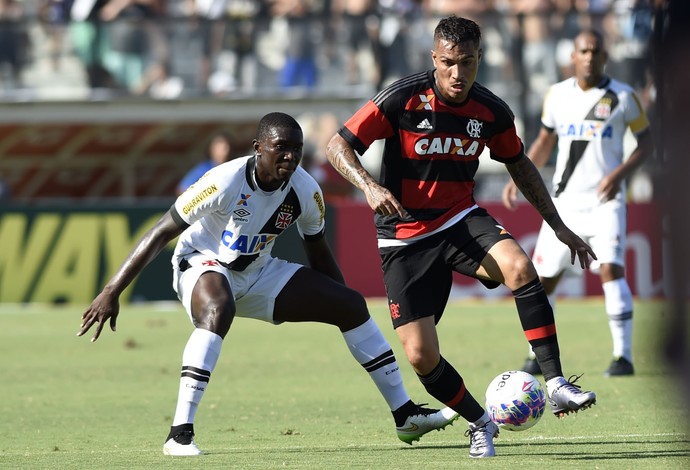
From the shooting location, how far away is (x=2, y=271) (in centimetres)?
1805

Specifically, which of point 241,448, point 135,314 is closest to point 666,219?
point 241,448

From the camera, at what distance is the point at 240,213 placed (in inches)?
278

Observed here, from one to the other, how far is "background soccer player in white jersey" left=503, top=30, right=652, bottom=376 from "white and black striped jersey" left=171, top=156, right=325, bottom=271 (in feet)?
12.6

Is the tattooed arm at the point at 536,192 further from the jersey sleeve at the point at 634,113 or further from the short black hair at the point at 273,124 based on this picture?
the jersey sleeve at the point at 634,113

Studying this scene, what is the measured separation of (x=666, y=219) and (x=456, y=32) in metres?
4.39

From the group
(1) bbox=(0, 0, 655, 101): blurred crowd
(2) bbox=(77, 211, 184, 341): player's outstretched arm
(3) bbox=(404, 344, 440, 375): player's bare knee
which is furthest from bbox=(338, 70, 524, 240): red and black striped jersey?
(1) bbox=(0, 0, 655, 101): blurred crowd

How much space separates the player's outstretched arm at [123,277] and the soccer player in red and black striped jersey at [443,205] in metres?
1.00

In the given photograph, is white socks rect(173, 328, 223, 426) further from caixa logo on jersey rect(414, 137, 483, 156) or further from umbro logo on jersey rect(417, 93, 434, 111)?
umbro logo on jersey rect(417, 93, 434, 111)

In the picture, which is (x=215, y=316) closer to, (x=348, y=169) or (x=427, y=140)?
(x=348, y=169)

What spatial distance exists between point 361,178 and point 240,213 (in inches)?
36.4

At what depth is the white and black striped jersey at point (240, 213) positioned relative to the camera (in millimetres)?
6863

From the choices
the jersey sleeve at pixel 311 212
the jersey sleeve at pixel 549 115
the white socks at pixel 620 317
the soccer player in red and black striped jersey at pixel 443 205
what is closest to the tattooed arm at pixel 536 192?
the soccer player in red and black striped jersey at pixel 443 205

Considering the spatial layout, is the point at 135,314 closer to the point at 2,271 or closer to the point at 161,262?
the point at 161,262

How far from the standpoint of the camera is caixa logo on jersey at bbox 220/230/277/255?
23.4 feet
